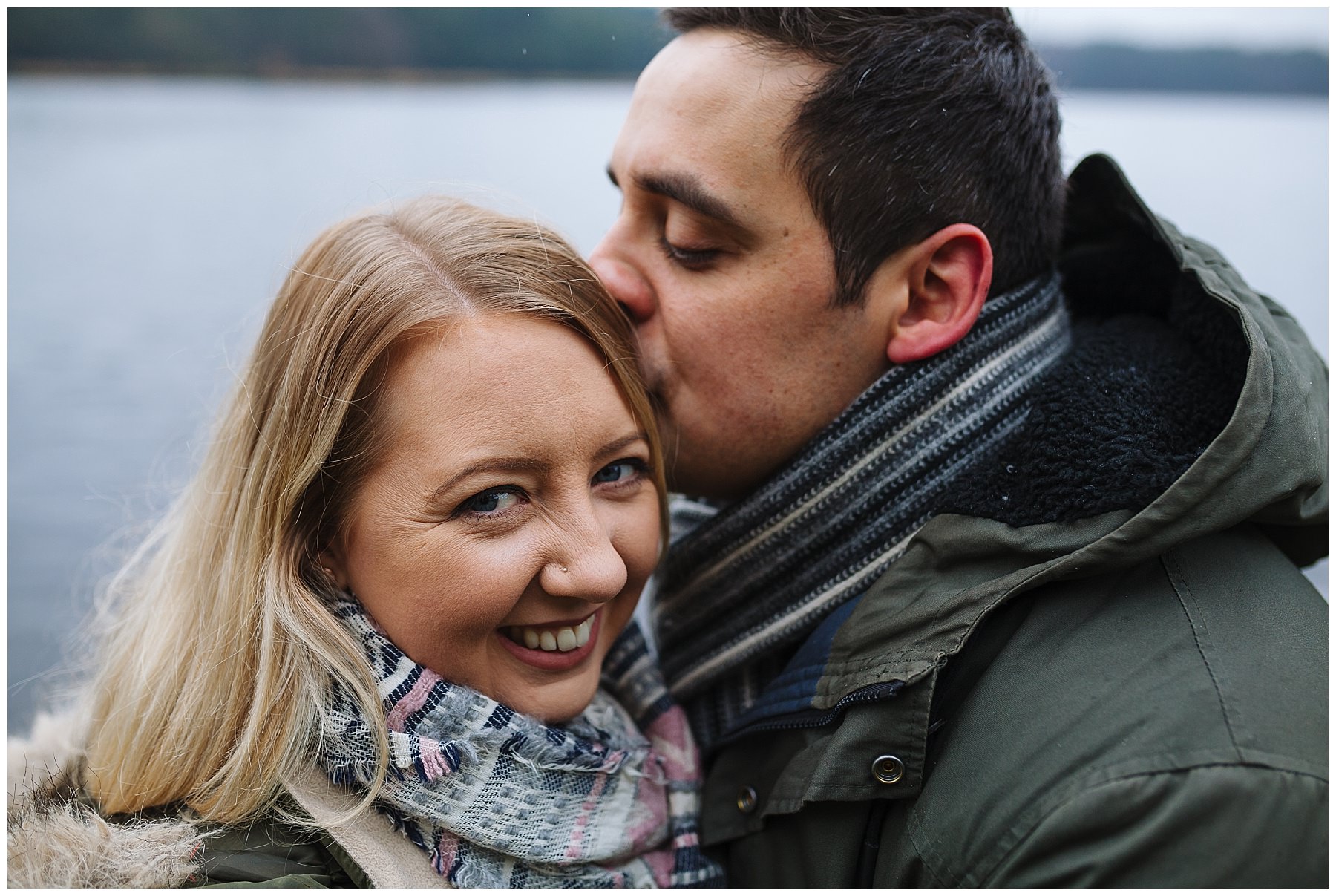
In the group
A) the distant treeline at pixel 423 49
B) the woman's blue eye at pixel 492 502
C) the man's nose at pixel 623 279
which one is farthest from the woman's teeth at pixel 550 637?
the distant treeline at pixel 423 49

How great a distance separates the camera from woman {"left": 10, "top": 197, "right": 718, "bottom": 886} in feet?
5.34

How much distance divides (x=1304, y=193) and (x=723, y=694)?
163 inches

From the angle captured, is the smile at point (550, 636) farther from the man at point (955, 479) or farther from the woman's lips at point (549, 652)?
the man at point (955, 479)

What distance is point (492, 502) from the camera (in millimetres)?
1674

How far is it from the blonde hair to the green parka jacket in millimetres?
595

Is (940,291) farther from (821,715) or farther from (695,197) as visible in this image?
(821,715)

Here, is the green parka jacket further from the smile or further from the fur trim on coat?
the fur trim on coat

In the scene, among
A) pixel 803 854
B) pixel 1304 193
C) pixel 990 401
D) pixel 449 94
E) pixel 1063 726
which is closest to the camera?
pixel 1063 726

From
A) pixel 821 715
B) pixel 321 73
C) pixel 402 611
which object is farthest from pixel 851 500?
pixel 321 73

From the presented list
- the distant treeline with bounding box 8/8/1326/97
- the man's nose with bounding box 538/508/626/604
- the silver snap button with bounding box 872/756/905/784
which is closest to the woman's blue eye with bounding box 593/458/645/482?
the man's nose with bounding box 538/508/626/604

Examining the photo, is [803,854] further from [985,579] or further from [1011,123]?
[1011,123]

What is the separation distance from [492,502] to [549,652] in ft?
1.00

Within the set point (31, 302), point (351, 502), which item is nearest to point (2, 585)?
point (351, 502)

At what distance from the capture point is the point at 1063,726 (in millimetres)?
1512
